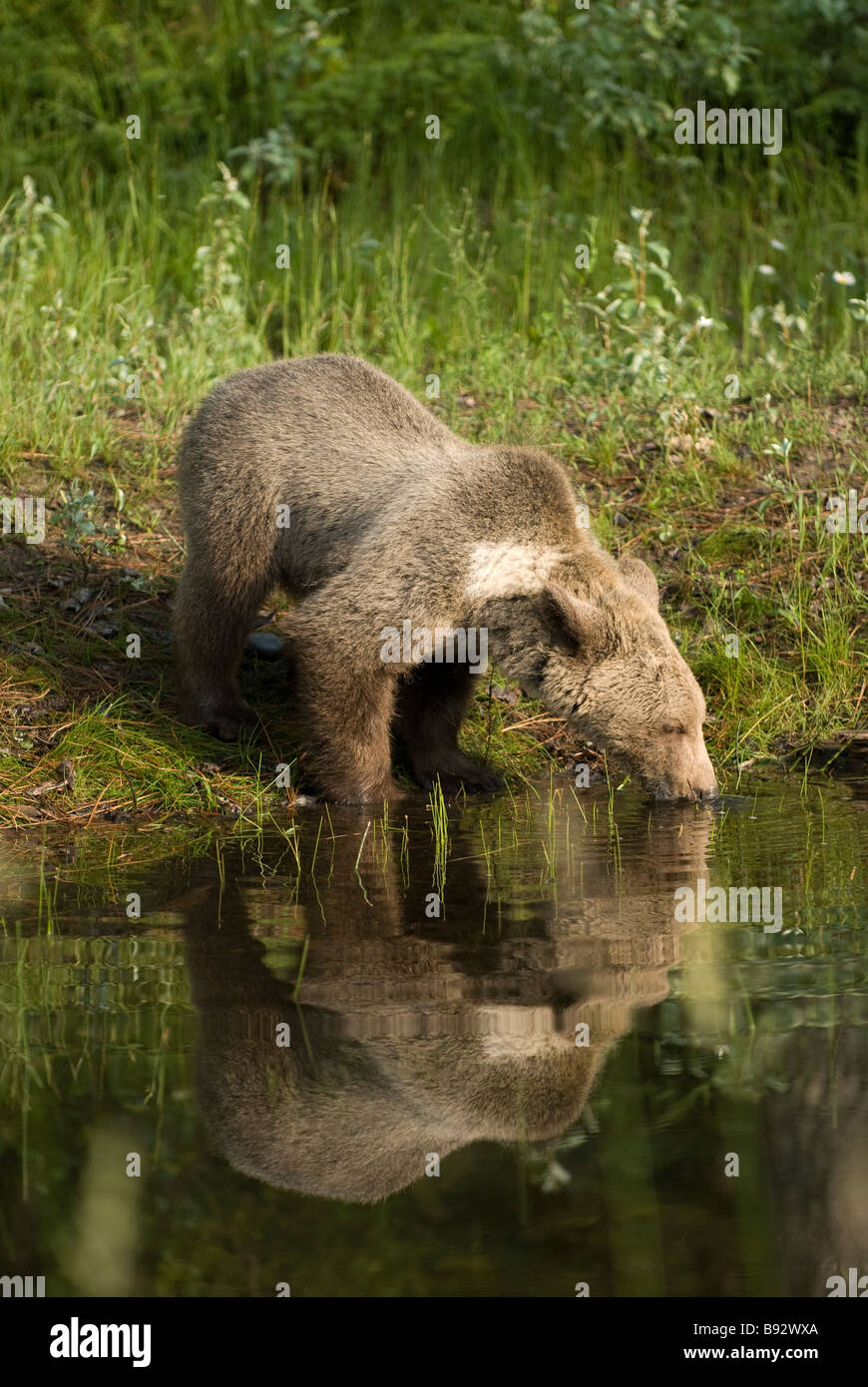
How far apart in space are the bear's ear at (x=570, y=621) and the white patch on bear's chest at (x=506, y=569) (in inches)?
4.0

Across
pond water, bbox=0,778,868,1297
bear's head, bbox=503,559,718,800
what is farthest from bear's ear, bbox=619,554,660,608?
pond water, bbox=0,778,868,1297

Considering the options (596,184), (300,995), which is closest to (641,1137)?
(300,995)

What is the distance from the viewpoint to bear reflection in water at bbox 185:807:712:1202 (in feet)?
11.3

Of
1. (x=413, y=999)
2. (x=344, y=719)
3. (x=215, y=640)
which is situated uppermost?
(x=215, y=640)

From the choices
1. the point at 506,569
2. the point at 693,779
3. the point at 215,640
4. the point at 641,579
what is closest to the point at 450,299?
the point at 215,640

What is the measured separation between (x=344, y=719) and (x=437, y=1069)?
2.61m

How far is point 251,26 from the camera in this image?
14086 mm

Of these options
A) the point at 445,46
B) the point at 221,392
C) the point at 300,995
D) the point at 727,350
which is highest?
the point at 445,46

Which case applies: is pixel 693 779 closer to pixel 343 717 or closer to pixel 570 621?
pixel 570 621

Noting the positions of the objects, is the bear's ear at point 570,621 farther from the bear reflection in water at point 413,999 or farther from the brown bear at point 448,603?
the bear reflection in water at point 413,999

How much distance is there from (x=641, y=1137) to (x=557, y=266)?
870 centimetres

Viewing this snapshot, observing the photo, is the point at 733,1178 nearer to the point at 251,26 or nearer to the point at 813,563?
the point at 813,563

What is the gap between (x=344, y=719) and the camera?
243 inches
